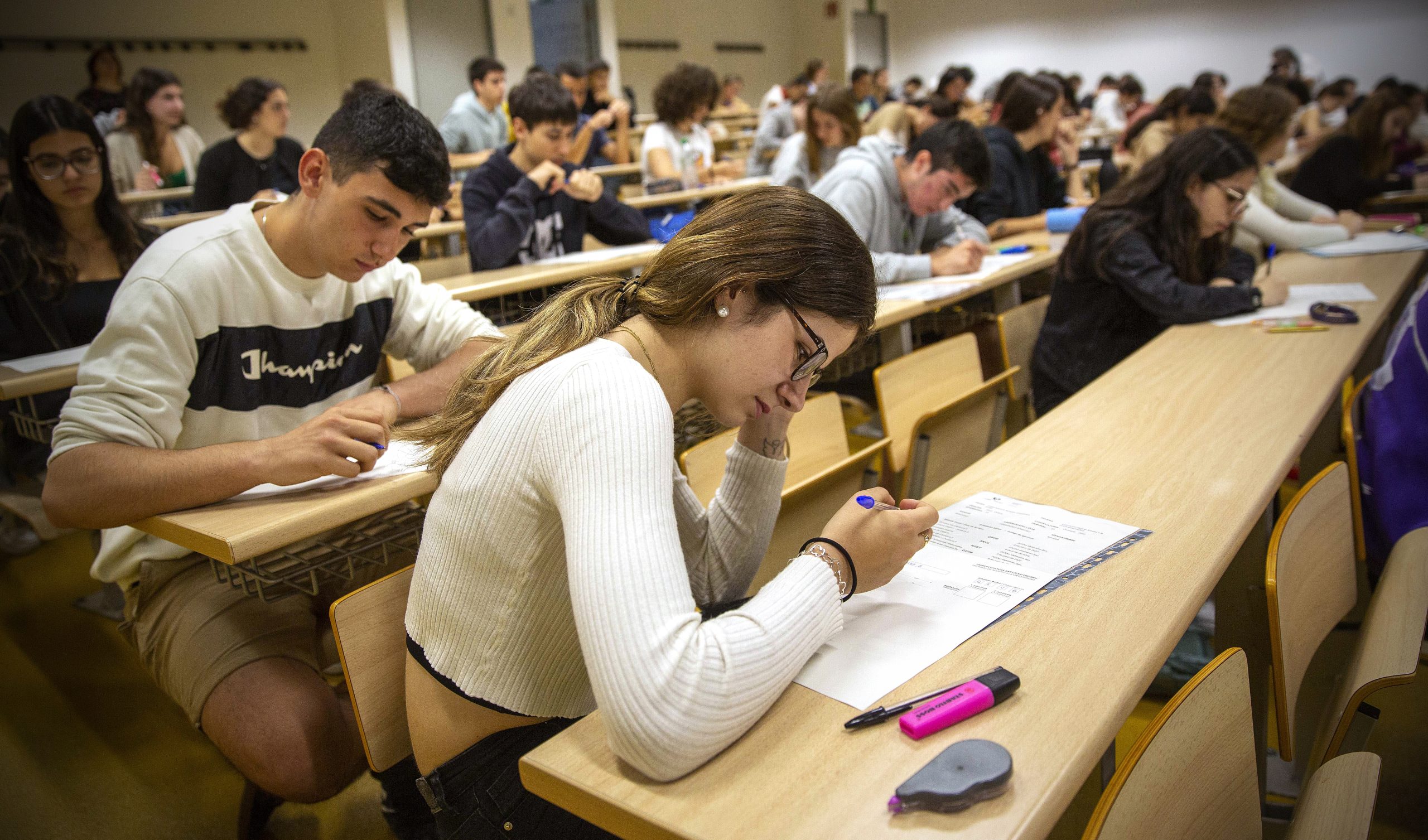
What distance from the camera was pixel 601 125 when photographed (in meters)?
6.29

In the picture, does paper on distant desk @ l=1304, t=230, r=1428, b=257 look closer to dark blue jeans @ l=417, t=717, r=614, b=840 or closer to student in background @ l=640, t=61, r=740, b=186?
student in background @ l=640, t=61, r=740, b=186

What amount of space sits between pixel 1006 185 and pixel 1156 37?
37.5 feet

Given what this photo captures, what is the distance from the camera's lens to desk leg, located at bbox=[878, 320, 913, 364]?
271cm

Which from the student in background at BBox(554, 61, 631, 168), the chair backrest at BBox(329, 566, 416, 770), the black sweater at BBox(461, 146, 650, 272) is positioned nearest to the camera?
the chair backrest at BBox(329, 566, 416, 770)

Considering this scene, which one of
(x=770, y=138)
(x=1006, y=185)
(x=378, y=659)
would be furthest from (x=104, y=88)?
(x=378, y=659)

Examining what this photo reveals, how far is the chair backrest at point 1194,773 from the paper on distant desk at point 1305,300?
71.3 inches

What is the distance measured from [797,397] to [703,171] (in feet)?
16.4

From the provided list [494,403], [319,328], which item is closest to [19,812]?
[319,328]

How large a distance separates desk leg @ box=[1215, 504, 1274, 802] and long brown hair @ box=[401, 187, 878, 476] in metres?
0.73

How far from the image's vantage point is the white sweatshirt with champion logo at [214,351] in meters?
1.34

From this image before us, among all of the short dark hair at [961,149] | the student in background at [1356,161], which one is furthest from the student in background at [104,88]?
the student in background at [1356,161]

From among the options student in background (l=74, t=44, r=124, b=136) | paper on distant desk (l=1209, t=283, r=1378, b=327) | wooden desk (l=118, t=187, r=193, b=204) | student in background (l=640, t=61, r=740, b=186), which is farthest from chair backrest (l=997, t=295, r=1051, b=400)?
student in background (l=74, t=44, r=124, b=136)

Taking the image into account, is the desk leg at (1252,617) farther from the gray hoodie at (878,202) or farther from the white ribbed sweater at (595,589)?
the gray hoodie at (878,202)

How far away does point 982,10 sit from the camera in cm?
1435
